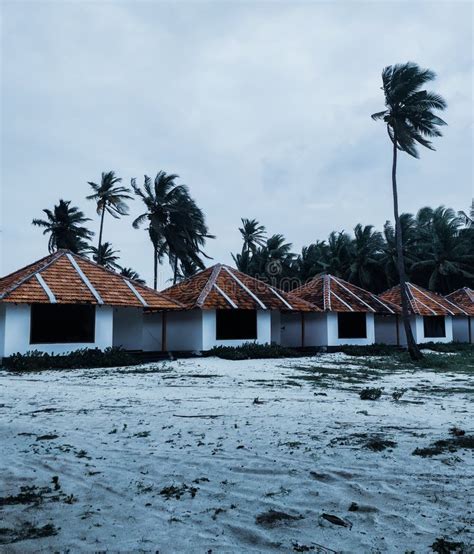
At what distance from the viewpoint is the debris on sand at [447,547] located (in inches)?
111

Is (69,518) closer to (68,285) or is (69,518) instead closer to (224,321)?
(68,285)

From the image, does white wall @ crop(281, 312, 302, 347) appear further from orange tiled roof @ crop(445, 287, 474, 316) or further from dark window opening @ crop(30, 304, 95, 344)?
orange tiled roof @ crop(445, 287, 474, 316)

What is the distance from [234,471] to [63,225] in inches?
1230

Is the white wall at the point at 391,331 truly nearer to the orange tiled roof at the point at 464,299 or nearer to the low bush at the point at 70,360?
the orange tiled roof at the point at 464,299

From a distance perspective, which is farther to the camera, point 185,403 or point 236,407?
point 185,403

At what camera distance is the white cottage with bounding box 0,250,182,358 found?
14.9m

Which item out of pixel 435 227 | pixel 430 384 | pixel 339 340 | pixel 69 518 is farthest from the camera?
pixel 435 227

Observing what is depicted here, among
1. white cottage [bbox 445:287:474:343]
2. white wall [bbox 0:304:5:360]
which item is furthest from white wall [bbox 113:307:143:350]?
white cottage [bbox 445:287:474:343]

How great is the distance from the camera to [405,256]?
3575cm

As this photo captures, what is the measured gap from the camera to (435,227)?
3422cm

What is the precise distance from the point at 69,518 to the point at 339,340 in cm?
2046

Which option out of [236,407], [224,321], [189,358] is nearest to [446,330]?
[224,321]

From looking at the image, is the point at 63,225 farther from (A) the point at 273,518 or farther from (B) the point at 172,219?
(A) the point at 273,518

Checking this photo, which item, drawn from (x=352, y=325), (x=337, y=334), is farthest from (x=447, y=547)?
(x=352, y=325)
